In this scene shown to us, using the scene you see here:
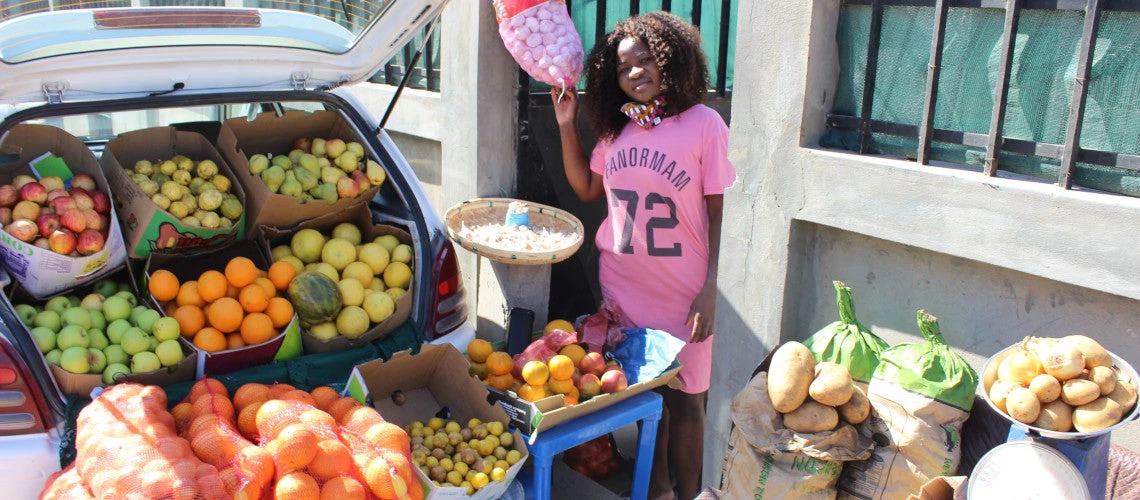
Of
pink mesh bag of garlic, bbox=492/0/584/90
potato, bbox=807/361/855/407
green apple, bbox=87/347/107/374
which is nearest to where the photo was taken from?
potato, bbox=807/361/855/407

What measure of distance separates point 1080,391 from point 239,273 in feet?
9.12

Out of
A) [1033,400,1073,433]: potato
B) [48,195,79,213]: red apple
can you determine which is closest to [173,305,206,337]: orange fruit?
[48,195,79,213]: red apple

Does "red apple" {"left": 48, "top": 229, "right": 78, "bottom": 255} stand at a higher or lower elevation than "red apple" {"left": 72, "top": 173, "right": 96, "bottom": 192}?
lower

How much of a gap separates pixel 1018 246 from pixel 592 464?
2.26 m

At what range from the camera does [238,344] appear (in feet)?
10.6

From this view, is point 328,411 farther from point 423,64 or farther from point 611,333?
point 423,64

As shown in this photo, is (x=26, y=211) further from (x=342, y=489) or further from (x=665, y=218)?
(x=665, y=218)

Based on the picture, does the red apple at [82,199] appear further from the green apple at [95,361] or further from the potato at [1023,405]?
the potato at [1023,405]

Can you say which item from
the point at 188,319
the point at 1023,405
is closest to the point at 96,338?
the point at 188,319

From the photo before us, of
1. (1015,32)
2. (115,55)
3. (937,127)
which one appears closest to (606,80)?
(937,127)

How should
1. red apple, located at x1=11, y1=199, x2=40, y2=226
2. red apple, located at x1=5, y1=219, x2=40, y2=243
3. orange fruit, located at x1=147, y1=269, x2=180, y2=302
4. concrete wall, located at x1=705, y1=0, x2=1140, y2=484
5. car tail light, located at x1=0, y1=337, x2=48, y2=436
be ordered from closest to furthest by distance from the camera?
concrete wall, located at x1=705, y1=0, x2=1140, y2=484 < car tail light, located at x1=0, y1=337, x2=48, y2=436 < red apple, located at x1=5, y1=219, x2=40, y2=243 < red apple, located at x1=11, y1=199, x2=40, y2=226 < orange fruit, located at x1=147, y1=269, x2=180, y2=302

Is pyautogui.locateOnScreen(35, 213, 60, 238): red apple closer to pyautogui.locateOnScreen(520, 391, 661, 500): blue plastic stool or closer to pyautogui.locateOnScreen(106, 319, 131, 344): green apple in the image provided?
pyautogui.locateOnScreen(106, 319, 131, 344): green apple

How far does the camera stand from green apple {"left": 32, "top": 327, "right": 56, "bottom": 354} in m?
2.86

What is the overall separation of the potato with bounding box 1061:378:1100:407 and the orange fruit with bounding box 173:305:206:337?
2.79 meters
